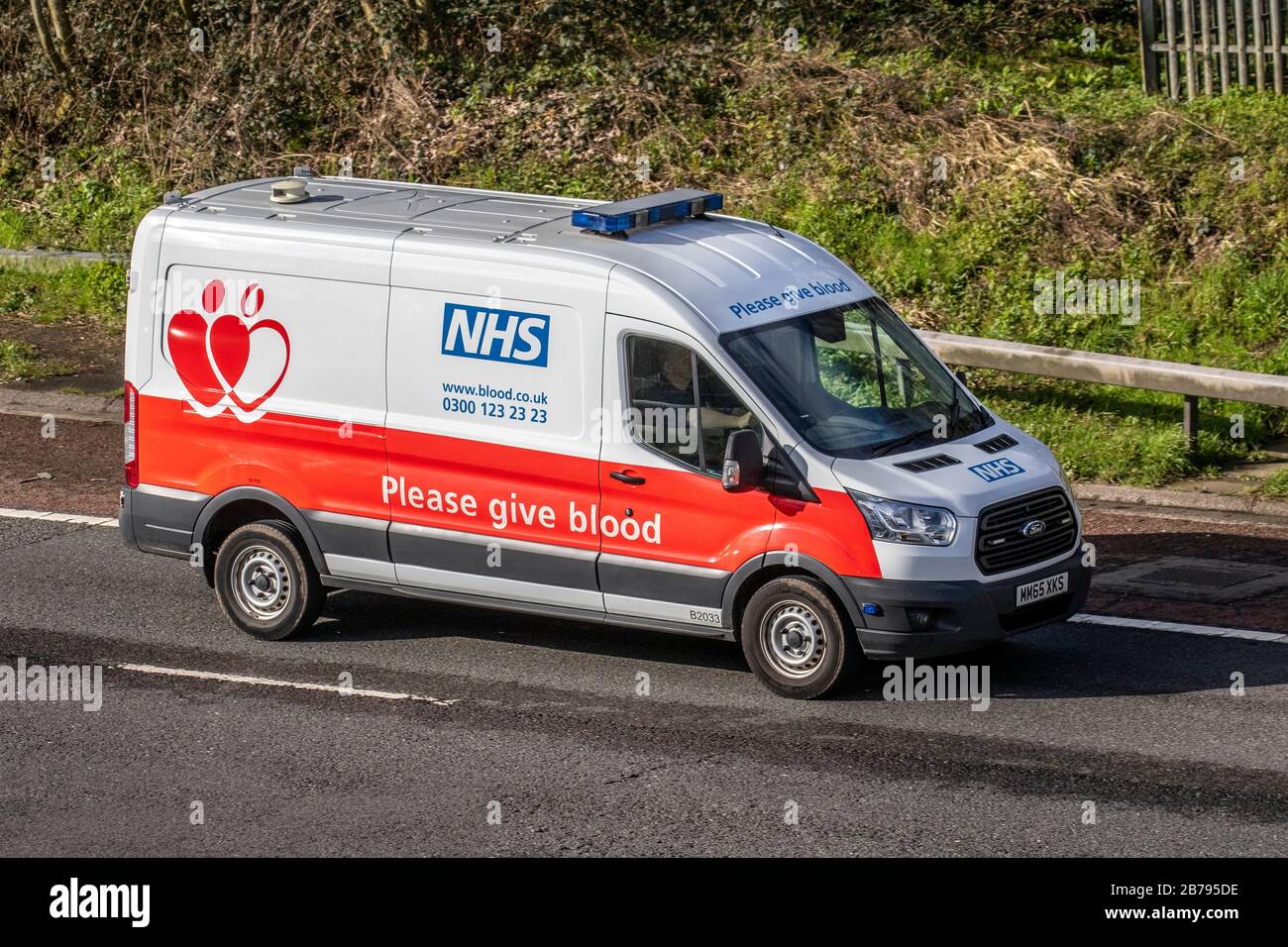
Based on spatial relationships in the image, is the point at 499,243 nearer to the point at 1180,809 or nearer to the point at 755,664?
the point at 755,664

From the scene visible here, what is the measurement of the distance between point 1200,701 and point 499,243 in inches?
167

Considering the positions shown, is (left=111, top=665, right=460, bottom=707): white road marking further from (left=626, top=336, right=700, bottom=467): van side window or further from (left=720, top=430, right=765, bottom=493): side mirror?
(left=720, top=430, right=765, bottom=493): side mirror

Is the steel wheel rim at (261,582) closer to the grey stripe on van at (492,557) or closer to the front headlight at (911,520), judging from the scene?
the grey stripe on van at (492,557)

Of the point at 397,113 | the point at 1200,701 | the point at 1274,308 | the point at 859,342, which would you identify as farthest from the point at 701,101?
the point at 1200,701

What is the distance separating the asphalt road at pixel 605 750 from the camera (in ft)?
24.4

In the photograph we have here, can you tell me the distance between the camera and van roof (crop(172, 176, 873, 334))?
30.1ft

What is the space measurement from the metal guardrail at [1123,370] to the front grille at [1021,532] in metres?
3.97

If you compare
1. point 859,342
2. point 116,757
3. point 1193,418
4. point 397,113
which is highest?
point 397,113

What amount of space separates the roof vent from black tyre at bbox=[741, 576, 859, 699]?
3.59 meters

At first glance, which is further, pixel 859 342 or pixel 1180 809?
pixel 859 342

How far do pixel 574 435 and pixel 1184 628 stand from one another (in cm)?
360

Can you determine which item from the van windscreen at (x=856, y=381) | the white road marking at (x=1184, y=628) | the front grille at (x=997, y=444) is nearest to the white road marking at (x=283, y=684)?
the van windscreen at (x=856, y=381)

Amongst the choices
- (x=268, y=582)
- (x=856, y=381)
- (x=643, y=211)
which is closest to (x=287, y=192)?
(x=643, y=211)

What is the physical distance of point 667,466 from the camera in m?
9.01
